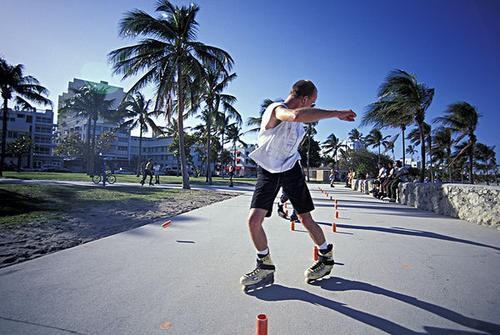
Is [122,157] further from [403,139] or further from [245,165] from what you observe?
[403,139]

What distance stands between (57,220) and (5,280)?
10.9ft

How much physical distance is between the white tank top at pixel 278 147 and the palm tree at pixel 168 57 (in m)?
13.3

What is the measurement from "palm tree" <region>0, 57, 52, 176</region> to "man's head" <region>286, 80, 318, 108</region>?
28.7 meters

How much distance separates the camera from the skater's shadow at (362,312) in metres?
1.93

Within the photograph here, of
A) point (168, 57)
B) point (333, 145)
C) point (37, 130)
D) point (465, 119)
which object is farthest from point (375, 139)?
point (37, 130)

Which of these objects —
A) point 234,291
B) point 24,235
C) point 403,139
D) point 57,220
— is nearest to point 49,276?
point 234,291

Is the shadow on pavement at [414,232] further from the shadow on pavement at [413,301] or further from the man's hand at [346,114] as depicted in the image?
the man's hand at [346,114]

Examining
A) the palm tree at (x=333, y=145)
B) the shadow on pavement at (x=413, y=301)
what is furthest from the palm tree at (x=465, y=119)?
the palm tree at (x=333, y=145)

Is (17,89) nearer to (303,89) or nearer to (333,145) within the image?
(303,89)

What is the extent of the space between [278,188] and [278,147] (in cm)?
41

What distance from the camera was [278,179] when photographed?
8.93ft

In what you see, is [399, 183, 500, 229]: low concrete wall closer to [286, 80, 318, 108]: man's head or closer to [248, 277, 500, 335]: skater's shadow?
[248, 277, 500, 335]: skater's shadow

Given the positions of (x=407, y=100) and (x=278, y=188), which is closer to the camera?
(x=278, y=188)

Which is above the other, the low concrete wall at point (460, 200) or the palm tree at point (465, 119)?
the palm tree at point (465, 119)
